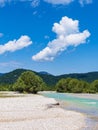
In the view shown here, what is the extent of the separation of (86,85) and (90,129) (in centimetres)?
16413

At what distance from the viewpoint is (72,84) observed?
19425 centimetres

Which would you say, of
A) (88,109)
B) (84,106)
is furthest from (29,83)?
(88,109)

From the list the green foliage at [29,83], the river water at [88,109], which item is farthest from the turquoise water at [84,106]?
the green foliage at [29,83]

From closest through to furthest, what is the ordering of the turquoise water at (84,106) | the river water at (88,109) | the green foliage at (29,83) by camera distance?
the river water at (88,109)
the turquoise water at (84,106)
the green foliage at (29,83)

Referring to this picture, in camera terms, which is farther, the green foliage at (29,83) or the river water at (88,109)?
the green foliage at (29,83)

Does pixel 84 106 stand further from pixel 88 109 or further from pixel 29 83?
pixel 29 83

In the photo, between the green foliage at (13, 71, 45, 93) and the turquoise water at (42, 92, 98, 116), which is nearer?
the turquoise water at (42, 92, 98, 116)

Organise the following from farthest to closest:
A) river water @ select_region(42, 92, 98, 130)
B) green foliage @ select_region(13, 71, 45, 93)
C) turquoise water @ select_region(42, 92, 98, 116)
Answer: green foliage @ select_region(13, 71, 45, 93) → turquoise water @ select_region(42, 92, 98, 116) → river water @ select_region(42, 92, 98, 130)

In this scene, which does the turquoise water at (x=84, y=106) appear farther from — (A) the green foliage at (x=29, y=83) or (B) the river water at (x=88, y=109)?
(A) the green foliage at (x=29, y=83)

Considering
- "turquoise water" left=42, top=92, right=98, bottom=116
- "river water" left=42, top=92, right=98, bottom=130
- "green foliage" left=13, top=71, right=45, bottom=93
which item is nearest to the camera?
"river water" left=42, top=92, right=98, bottom=130

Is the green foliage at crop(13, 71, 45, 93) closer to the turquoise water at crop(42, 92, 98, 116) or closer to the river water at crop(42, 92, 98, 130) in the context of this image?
the turquoise water at crop(42, 92, 98, 116)

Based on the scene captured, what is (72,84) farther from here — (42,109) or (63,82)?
(42,109)

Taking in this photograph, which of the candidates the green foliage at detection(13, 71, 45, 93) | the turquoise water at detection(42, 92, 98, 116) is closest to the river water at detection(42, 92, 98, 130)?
the turquoise water at detection(42, 92, 98, 116)

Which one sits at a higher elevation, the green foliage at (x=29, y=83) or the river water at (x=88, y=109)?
the green foliage at (x=29, y=83)
